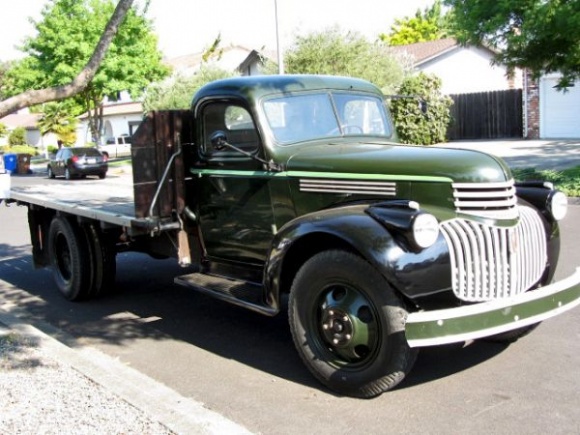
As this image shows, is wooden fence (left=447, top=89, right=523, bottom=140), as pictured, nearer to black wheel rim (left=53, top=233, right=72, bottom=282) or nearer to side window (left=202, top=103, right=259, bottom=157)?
black wheel rim (left=53, top=233, right=72, bottom=282)

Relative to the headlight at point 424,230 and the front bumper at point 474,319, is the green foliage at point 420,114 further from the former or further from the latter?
the headlight at point 424,230

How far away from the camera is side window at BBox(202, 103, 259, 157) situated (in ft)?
17.3

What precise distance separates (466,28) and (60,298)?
8.73m

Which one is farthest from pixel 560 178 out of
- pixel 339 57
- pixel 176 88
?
pixel 176 88

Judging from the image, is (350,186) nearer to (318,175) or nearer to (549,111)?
(318,175)

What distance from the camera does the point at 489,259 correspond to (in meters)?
4.03

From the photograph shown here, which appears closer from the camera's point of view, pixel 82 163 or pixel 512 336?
pixel 512 336

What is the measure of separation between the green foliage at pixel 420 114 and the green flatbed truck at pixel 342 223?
51.3 ft

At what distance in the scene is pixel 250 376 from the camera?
470cm

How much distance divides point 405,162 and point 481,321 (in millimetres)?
1205

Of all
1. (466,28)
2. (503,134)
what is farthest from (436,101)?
(466,28)

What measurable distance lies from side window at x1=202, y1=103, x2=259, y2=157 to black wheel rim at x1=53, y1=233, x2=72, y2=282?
251cm

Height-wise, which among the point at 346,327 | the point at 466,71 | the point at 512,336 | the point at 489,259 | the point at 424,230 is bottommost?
the point at 512,336

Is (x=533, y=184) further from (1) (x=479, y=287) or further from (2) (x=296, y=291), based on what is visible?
(2) (x=296, y=291)
